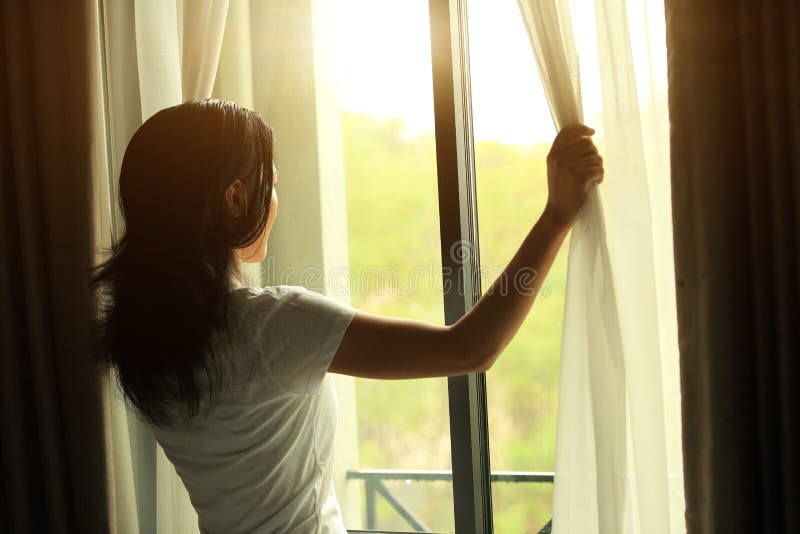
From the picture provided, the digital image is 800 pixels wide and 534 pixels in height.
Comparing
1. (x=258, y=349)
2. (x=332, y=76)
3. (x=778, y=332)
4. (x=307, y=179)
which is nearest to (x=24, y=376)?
(x=307, y=179)

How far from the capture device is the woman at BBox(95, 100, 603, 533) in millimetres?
930

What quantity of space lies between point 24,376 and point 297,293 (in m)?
0.92

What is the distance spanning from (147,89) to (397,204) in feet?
1.99

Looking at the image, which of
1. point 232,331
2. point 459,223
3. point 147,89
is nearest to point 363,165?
point 459,223

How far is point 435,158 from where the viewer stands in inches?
61.4

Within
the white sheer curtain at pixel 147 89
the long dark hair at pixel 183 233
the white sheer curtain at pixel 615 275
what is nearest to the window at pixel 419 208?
the white sheer curtain at pixel 147 89

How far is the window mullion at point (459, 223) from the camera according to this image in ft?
4.85

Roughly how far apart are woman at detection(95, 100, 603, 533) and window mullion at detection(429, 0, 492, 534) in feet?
1.57

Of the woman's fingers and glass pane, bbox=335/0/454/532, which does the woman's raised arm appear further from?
glass pane, bbox=335/0/454/532

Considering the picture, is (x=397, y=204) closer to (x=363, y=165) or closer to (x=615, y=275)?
(x=363, y=165)

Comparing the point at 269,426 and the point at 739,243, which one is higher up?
the point at 739,243

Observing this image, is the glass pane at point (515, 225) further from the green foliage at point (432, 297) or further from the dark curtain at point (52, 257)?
the dark curtain at point (52, 257)

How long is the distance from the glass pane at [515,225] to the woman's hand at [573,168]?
0.38 m

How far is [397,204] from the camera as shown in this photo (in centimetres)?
160
